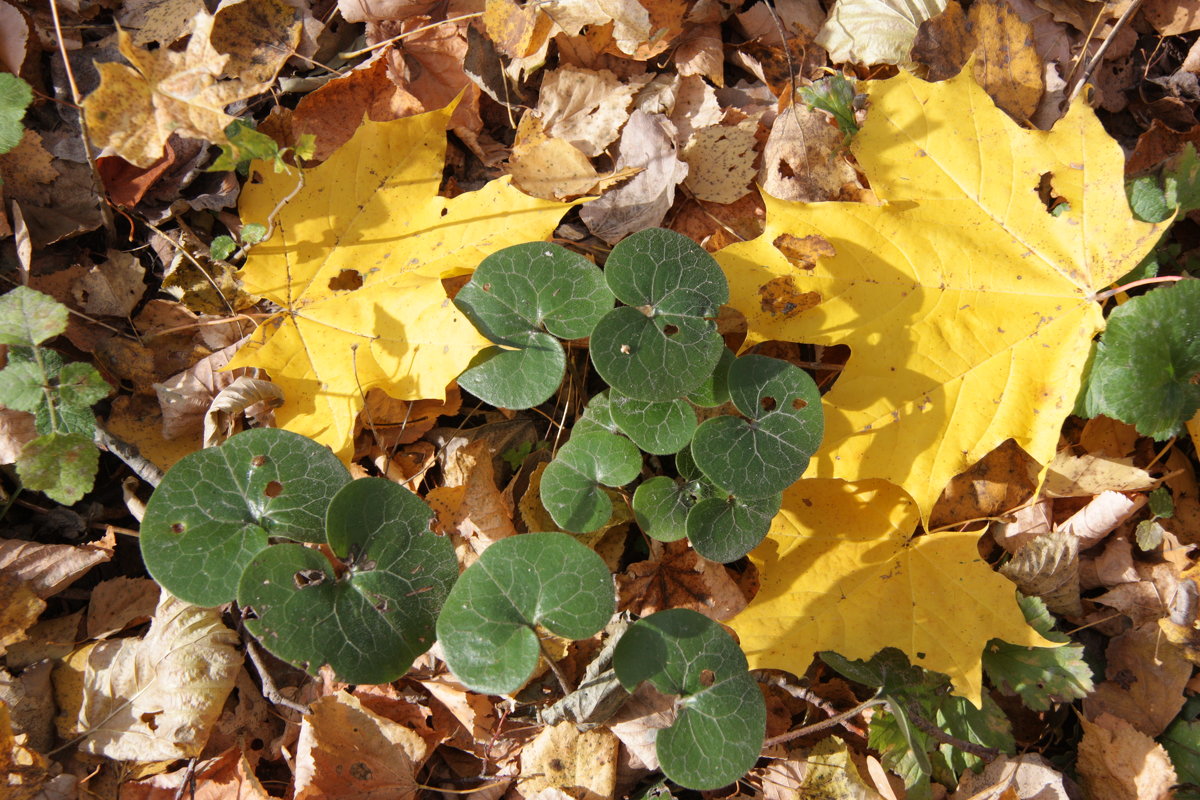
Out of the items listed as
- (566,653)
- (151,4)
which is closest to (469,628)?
(566,653)

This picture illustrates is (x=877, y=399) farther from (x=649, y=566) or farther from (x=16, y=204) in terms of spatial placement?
(x=16, y=204)

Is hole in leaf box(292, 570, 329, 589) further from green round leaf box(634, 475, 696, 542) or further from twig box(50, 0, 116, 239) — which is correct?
twig box(50, 0, 116, 239)

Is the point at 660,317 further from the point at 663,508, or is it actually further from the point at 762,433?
the point at 663,508

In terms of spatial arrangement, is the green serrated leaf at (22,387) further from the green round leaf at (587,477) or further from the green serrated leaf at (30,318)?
the green round leaf at (587,477)

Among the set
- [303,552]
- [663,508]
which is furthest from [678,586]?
[303,552]

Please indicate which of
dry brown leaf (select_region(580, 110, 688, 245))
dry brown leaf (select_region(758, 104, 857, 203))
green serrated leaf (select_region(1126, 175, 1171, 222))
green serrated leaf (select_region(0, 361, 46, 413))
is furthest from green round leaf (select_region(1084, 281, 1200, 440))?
green serrated leaf (select_region(0, 361, 46, 413))

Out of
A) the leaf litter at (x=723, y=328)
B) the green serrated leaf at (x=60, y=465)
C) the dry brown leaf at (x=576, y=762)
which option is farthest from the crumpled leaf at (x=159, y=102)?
the dry brown leaf at (x=576, y=762)
